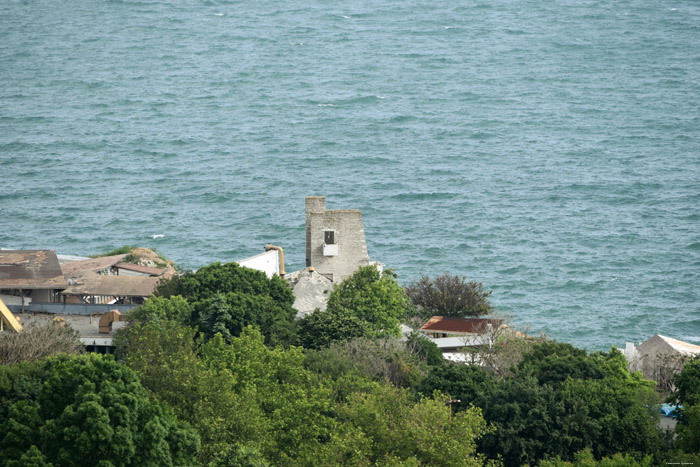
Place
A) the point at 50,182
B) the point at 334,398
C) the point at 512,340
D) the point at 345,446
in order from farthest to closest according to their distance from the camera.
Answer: the point at 50,182 → the point at 512,340 → the point at 334,398 → the point at 345,446

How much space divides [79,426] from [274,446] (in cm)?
922

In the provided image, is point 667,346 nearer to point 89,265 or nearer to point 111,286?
point 111,286

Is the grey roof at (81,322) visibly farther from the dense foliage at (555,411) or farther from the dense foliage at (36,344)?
the dense foliage at (555,411)

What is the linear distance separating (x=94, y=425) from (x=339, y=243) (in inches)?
1802

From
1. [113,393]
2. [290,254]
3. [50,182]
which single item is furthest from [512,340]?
[50,182]

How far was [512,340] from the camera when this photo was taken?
6700cm

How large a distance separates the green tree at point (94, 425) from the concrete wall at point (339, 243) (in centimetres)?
4125

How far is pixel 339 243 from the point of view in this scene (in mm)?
82125

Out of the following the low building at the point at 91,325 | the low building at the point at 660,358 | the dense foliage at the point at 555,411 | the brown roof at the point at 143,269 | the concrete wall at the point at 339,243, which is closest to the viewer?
the dense foliage at the point at 555,411

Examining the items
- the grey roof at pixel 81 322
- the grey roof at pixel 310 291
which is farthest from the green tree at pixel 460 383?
the grey roof at pixel 310 291

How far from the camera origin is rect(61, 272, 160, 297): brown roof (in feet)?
237

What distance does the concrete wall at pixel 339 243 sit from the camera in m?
81.7

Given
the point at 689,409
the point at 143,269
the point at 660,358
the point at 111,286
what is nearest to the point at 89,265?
the point at 143,269

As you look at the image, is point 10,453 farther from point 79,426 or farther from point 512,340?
point 512,340
